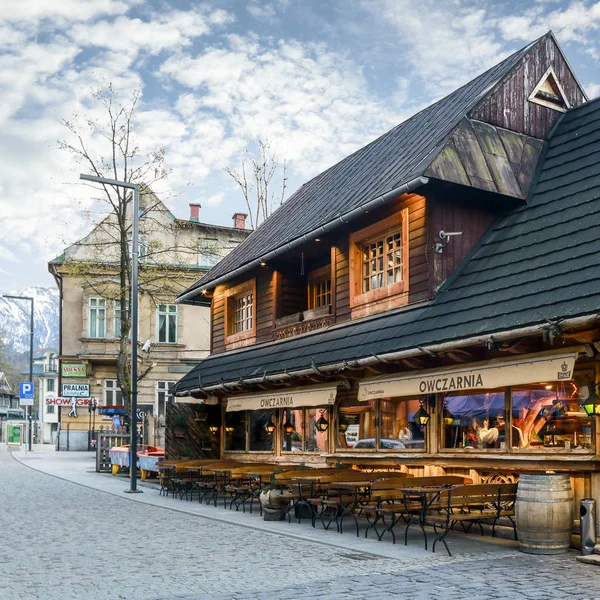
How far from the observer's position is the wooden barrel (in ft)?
34.5

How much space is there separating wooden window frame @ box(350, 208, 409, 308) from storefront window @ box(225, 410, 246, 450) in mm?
6863

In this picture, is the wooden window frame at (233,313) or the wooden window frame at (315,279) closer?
the wooden window frame at (315,279)

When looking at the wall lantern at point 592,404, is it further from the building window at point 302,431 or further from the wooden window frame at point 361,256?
the building window at point 302,431

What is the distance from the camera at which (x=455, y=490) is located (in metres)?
11.3

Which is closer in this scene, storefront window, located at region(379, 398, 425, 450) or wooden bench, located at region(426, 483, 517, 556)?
wooden bench, located at region(426, 483, 517, 556)

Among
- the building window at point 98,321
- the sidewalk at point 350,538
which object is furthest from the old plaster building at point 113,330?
the sidewalk at point 350,538

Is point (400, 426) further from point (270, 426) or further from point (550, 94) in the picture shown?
point (550, 94)

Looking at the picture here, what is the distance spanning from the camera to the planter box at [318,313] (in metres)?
18.1

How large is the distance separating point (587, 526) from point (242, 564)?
14.4ft

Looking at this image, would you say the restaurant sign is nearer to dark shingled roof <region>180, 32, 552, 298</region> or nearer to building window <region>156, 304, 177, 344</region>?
building window <region>156, 304, 177, 344</region>

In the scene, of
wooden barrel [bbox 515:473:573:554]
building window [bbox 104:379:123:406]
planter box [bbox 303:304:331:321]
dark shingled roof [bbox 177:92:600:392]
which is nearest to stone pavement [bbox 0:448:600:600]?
wooden barrel [bbox 515:473:573:554]

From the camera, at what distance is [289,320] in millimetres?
19797

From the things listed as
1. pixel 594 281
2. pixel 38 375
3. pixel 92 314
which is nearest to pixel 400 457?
pixel 594 281

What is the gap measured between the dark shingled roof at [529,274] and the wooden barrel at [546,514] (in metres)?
2.09
